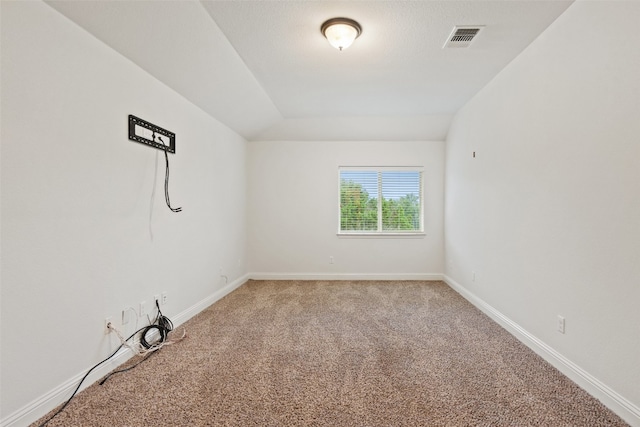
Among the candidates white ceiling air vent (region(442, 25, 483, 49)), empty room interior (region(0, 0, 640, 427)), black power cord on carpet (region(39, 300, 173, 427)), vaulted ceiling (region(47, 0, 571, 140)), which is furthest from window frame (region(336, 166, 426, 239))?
black power cord on carpet (region(39, 300, 173, 427))

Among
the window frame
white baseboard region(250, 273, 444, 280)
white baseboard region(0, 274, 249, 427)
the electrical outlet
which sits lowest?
white baseboard region(250, 273, 444, 280)

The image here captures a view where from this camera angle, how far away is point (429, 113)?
433 centimetres

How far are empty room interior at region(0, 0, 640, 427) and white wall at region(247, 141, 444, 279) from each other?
1064 millimetres

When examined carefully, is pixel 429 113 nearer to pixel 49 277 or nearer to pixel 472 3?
pixel 472 3

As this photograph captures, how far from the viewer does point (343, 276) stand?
5004mm

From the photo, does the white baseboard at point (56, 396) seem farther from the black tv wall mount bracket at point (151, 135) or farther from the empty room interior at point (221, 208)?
the black tv wall mount bracket at point (151, 135)

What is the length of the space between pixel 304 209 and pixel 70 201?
3442 millimetres

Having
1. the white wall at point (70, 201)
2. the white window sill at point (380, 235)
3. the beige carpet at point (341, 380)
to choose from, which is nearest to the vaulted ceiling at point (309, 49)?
the white wall at point (70, 201)

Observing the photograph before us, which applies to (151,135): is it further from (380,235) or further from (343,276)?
(380,235)

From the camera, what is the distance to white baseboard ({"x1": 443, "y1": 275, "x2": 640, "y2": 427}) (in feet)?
5.37

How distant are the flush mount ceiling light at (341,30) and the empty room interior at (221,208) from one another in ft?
0.06

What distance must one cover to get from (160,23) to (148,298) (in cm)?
228

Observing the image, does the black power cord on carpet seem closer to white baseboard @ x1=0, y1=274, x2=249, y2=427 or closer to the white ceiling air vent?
white baseboard @ x1=0, y1=274, x2=249, y2=427

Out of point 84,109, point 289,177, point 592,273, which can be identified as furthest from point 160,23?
point 592,273
